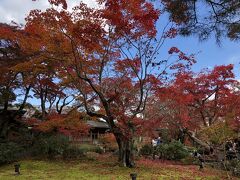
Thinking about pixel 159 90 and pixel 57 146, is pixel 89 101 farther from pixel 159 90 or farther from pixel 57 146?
pixel 159 90

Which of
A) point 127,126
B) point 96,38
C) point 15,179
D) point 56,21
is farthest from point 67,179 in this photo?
point 56,21

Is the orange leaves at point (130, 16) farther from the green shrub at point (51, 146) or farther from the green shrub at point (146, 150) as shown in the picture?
the green shrub at point (146, 150)

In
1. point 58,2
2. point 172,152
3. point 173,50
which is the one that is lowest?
point 172,152

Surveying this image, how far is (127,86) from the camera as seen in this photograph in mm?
19234

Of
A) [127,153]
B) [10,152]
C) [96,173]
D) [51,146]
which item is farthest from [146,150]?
[96,173]

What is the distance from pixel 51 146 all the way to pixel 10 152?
2377mm

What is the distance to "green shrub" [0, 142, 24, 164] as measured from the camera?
1930 centimetres

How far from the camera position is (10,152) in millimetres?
19891

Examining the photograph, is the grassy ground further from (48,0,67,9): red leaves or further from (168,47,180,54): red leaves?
(48,0,67,9): red leaves

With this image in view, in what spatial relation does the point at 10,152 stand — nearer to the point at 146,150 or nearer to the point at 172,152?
the point at 146,150

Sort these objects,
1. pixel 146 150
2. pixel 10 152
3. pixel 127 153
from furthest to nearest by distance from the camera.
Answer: pixel 146 150
pixel 10 152
pixel 127 153

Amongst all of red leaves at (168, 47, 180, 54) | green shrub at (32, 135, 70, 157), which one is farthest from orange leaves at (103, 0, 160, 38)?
green shrub at (32, 135, 70, 157)

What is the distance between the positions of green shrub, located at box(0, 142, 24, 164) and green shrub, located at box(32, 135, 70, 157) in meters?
0.92

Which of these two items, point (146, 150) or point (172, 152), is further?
point (146, 150)
